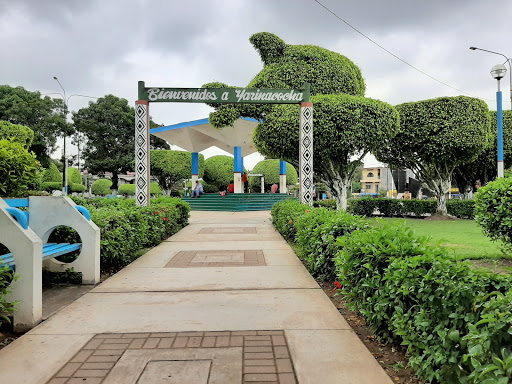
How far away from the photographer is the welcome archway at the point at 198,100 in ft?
39.7

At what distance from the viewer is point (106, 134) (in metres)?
46.6

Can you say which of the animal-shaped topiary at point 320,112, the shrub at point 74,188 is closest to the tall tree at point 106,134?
the shrub at point 74,188

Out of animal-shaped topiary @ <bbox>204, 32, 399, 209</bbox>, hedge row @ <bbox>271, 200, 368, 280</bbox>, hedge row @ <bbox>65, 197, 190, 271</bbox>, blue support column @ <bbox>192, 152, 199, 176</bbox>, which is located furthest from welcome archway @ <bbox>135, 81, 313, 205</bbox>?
blue support column @ <bbox>192, 152, 199, 176</bbox>

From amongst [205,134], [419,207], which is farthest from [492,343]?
[205,134]

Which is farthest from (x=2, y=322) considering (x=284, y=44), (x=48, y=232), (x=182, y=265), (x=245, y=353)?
(x=284, y=44)

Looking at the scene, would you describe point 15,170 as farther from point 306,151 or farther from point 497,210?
point 306,151

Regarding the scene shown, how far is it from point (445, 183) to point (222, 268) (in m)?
15.1

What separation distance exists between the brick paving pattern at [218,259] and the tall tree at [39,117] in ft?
106

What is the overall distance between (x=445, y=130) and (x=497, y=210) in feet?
34.6

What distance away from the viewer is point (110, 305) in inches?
163

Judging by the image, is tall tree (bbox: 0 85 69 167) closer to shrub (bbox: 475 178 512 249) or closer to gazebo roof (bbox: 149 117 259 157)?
gazebo roof (bbox: 149 117 259 157)

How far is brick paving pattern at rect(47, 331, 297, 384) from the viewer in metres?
2.53

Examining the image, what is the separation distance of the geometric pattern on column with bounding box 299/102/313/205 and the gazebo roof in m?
13.1

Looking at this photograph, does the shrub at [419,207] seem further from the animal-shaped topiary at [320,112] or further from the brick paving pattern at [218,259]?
the brick paving pattern at [218,259]
